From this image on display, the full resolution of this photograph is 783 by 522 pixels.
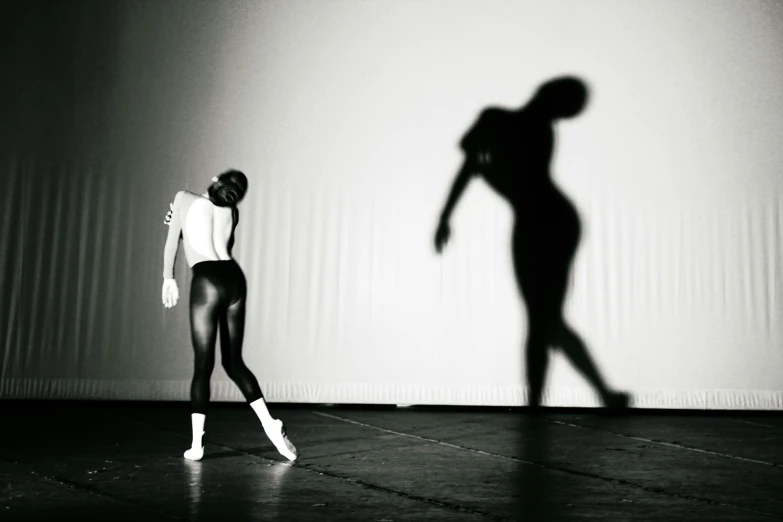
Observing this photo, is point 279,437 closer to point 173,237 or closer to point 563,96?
point 173,237

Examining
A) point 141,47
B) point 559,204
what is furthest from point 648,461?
point 141,47

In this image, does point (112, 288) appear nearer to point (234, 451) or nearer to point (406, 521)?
point (234, 451)

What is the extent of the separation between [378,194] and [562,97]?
5.00 ft

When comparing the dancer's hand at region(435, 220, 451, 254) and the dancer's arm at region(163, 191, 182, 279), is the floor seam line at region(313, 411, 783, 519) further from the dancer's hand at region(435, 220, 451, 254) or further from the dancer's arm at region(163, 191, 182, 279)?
the dancer's arm at region(163, 191, 182, 279)

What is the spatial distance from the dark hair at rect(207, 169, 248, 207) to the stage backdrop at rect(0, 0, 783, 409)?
2114mm

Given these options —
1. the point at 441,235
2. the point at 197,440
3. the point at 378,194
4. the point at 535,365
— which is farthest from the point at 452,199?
the point at 197,440

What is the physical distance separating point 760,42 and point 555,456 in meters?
3.80

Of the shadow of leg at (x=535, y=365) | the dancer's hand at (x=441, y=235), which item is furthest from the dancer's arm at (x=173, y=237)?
the shadow of leg at (x=535, y=365)

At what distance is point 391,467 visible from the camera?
3682 millimetres

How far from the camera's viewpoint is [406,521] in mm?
2727

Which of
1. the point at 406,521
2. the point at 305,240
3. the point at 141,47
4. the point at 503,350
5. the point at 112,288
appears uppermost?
the point at 141,47

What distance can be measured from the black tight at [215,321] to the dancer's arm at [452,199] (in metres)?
2.26

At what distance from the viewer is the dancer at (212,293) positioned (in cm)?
362

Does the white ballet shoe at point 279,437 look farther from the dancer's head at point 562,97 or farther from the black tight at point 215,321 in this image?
the dancer's head at point 562,97
